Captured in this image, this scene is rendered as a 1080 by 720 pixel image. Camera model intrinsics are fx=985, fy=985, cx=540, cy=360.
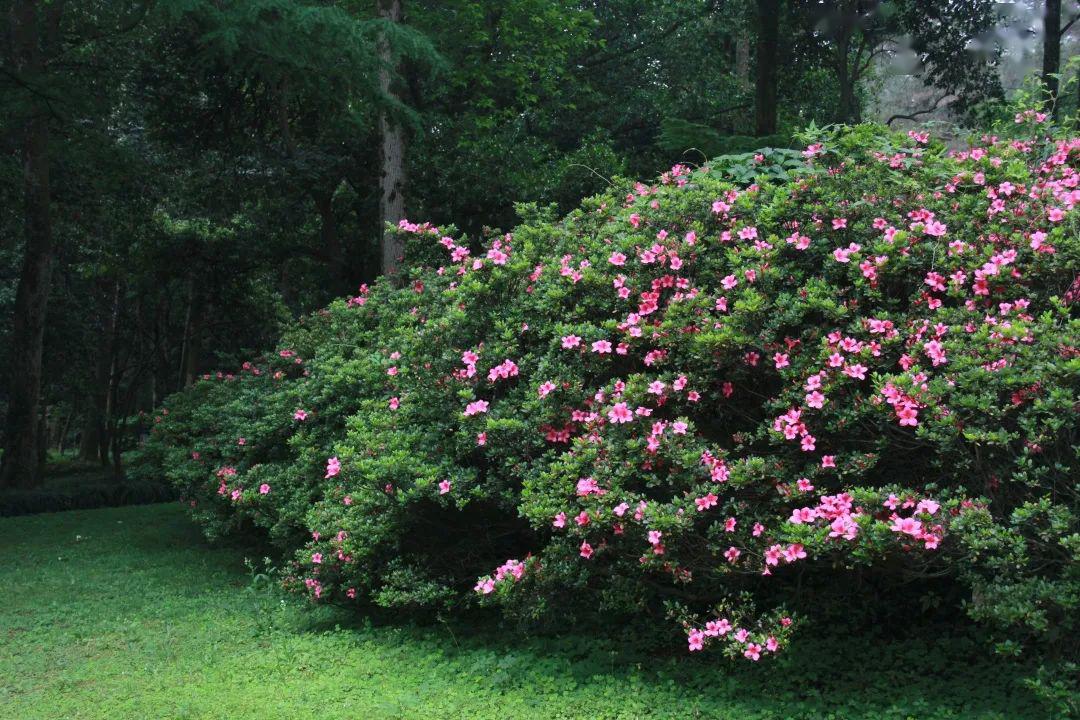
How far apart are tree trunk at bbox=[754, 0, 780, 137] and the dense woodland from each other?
0.04 meters

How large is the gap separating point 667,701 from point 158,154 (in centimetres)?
1291

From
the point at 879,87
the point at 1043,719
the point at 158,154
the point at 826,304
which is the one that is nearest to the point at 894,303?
the point at 826,304

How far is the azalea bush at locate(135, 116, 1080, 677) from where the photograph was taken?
3428 mm

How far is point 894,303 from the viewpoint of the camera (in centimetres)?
405

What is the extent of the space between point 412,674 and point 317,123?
11.2 m

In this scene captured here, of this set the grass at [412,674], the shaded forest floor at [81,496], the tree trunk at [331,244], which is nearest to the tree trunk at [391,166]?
the tree trunk at [331,244]

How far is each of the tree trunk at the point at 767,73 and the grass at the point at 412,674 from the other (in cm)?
945

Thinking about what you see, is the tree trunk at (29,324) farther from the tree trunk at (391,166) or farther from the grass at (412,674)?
the grass at (412,674)

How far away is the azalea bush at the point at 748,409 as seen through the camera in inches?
135

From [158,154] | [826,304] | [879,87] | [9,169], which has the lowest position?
[826,304]

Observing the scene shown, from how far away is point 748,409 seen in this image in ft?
14.1

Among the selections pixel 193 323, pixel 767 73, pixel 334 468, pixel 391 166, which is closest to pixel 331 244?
pixel 391 166

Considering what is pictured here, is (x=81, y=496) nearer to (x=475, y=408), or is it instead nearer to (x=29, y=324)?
(x=29, y=324)

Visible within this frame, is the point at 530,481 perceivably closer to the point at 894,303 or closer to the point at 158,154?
the point at 894,303
